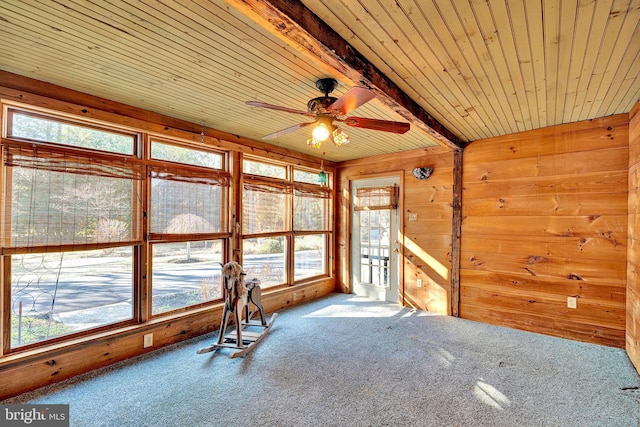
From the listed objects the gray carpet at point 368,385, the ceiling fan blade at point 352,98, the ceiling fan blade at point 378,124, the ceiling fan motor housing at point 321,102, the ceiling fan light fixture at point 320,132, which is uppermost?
the ceiling fan motor housing at point 321,102

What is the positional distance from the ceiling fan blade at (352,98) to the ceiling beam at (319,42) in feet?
0.46

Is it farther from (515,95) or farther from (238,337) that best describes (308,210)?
(515,95)

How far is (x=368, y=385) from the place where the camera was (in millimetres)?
2396

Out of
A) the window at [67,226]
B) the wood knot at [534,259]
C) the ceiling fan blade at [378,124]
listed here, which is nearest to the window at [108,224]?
the window at [67,226]

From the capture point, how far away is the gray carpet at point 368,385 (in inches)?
79.6

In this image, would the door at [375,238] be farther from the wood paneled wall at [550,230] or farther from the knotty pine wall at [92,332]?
the knotty pine wall at [92,332]

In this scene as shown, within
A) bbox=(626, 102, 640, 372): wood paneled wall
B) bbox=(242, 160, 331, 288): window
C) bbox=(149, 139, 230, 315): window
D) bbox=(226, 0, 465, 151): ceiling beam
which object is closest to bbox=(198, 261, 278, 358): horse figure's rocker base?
bbox=(149, 139, 230, 315): window

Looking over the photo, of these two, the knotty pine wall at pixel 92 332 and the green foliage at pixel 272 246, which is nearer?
the knotty pine wall at pixel 92 332

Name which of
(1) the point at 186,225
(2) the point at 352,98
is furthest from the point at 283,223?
(2) the point at 352,98

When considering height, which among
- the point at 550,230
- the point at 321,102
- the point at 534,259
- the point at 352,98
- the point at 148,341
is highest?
the point at 321,102

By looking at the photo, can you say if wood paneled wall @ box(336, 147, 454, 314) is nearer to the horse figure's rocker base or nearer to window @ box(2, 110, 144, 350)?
the horse figure's rocker base

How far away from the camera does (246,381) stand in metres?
2.45

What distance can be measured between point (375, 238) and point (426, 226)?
93cm

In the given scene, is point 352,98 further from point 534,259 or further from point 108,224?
point 534,259
